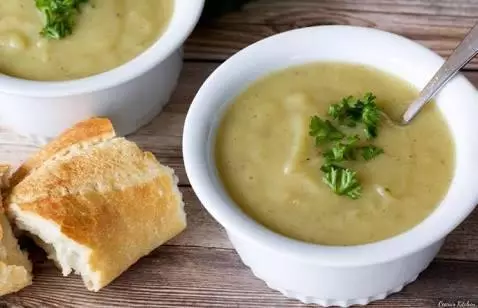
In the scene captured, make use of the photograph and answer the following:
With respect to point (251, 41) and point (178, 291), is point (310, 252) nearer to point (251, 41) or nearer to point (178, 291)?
point (178, 291)

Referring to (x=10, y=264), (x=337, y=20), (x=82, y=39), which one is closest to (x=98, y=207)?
(x=10, y=264)

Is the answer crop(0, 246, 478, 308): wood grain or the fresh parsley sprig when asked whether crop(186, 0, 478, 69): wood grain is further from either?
crop(0, 246, 478, 308): wood grain

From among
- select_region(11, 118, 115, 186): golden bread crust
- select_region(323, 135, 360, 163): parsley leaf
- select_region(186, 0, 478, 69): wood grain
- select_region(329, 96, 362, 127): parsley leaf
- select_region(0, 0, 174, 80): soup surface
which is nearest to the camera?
select_region(323, 135, 360, 163): parsley leaf

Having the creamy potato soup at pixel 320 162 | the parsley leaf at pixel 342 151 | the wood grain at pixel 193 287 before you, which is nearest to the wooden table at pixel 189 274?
the wood grain at pixel 193 287

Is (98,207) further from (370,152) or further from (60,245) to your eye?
(370,152)

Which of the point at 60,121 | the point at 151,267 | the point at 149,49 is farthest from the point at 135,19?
the point at 151,267

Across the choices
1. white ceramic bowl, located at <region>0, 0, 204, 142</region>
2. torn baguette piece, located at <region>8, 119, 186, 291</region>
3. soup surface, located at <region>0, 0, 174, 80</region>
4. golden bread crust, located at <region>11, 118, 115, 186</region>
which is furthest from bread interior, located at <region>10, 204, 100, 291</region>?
soup surface, located at <region>0, 0, 174, 80</region>
